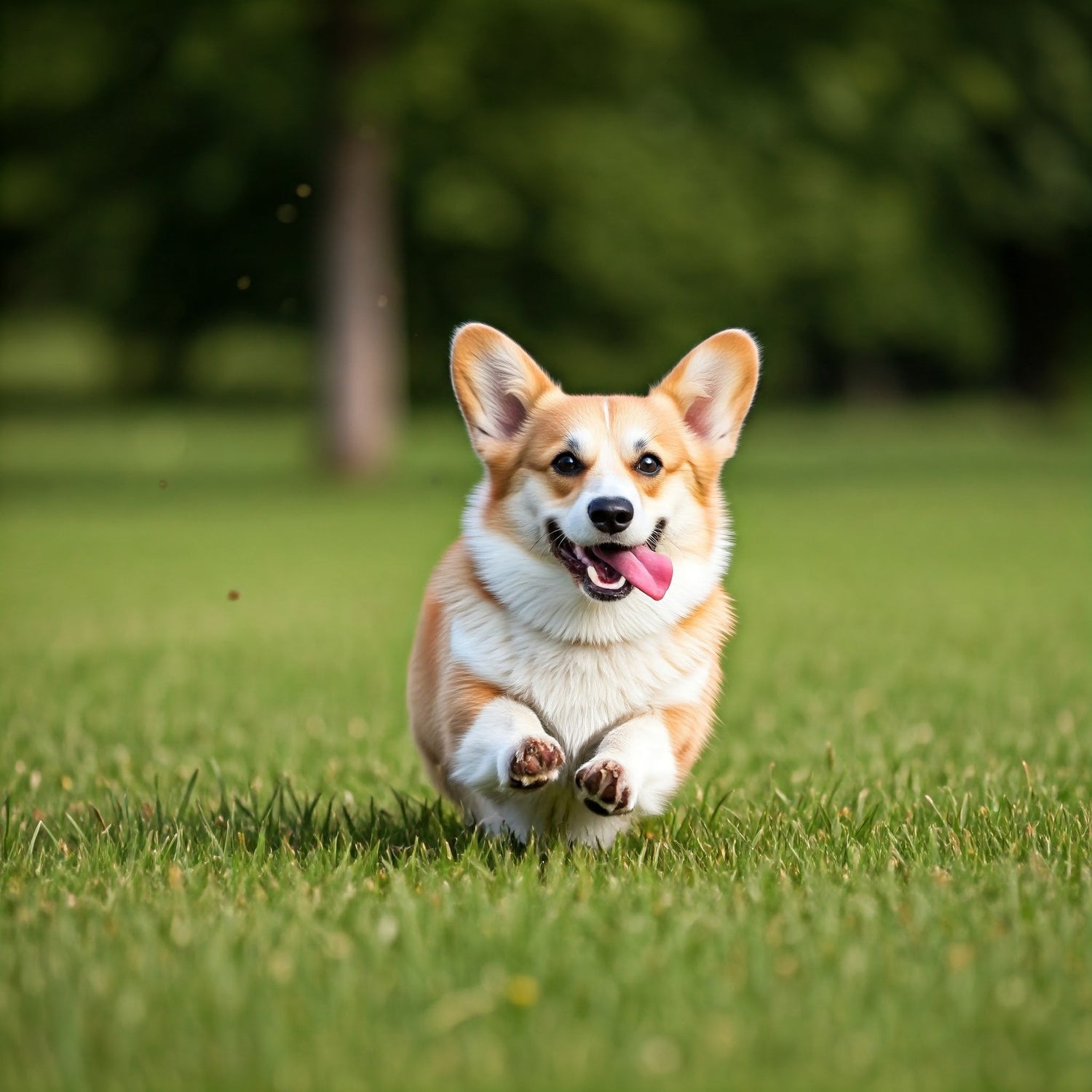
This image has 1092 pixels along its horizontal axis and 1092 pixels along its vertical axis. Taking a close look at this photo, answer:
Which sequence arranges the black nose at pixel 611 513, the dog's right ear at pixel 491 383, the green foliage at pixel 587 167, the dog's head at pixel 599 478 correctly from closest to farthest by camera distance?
the black nose at pixel 611 513
the dog's head at pixel 599 478
the dog's right ear at pixel 491 383
the green foliage at pixel 587 167

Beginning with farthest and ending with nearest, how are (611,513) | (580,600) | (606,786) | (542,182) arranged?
(542,182), (580,600), (611,513), (606,786)

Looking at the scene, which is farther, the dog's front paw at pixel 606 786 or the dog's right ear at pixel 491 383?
the dog's right ear at pixel 491 383

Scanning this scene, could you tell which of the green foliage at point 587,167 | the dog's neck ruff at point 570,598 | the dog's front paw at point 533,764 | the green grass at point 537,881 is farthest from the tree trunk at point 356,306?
the dog's front paw at point 533,764

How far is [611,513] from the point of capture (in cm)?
345

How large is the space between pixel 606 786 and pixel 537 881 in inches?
10.1

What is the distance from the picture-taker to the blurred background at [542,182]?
17.7 metres

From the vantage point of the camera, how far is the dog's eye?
12.1ft

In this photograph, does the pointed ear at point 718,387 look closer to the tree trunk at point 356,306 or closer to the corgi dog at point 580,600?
the corgi dog at point 580,600

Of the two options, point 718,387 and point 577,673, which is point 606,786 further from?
point 718,387

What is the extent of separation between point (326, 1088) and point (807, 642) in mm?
5870

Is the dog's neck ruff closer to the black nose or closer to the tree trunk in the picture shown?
the black nose

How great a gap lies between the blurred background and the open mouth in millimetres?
12792

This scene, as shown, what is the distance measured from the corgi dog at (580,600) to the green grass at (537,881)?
0.22m

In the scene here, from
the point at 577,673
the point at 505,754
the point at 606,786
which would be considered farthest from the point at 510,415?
the point at 606,786
